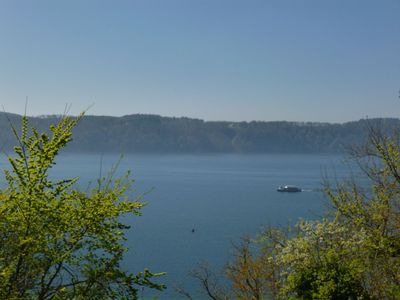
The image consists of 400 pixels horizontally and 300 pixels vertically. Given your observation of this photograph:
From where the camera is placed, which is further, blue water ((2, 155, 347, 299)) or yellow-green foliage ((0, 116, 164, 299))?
blue water ((2, 155, 347, 299))

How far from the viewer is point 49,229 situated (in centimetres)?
887

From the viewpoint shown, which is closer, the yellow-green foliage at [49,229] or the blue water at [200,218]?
the yellow-green foliage at [49,229]

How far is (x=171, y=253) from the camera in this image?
59.8 meters

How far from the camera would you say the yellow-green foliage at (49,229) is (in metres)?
8.67

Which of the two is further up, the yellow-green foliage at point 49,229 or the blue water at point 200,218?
the yellow-green foliage at point 49,229

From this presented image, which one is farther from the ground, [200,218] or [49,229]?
[49,229]

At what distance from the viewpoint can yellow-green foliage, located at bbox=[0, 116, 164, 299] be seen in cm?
867

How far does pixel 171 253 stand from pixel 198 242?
21.4 feet

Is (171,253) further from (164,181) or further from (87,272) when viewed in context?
(164,181)

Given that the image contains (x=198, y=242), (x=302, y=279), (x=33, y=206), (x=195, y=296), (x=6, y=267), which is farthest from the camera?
(x=198, y=242)

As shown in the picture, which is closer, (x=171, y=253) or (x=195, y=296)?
(x=195, y=296)

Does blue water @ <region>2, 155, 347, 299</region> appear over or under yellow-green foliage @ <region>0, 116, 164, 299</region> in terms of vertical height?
under

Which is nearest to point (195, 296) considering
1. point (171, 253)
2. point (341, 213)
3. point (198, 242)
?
point (171, 253)

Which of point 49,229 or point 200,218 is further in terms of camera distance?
point 200,218
